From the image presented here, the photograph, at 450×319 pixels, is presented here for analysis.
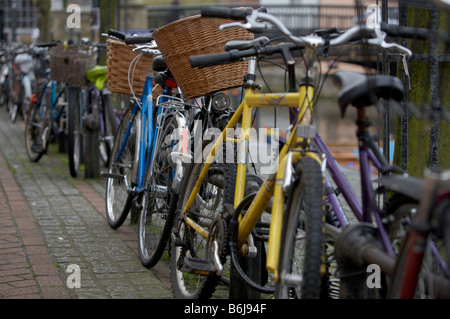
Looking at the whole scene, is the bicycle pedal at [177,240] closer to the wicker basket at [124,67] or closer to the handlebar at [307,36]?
the handlebar at [307,36]

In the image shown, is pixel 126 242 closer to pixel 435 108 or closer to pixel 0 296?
pixel 0 296

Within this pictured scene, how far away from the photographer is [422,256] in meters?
2.59

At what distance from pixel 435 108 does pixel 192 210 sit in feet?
6.34

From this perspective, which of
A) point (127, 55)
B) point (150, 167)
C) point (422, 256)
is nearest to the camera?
point (422, 256)

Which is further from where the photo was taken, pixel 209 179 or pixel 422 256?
pixel 209 179

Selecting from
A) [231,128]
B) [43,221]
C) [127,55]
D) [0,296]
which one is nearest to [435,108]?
[231,128]

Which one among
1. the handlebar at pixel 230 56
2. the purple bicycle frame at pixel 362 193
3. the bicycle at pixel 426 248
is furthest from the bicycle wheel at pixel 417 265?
the handlebar at pixel 230 56

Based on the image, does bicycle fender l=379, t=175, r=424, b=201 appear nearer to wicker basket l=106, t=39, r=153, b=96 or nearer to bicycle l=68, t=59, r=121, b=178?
wicker basket l=106, t=39, r=153, b=96

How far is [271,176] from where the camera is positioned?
3406 mm

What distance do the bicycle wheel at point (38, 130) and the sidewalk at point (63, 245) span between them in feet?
A: 1.87

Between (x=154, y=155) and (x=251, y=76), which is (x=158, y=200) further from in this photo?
(x=251, y=76)

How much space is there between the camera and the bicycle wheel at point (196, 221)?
13.6 ft

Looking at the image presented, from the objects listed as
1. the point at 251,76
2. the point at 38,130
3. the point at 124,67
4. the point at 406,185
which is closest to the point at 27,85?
the point at 38,130

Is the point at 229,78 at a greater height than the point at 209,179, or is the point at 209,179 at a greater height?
the point at 229,78
